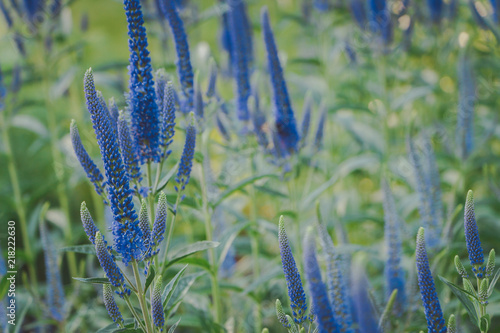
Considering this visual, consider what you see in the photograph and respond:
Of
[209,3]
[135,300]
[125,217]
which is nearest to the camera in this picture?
[125,217]

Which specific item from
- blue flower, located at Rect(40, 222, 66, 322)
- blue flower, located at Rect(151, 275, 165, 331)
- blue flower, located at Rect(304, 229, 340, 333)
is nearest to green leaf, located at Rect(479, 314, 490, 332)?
blue flower, located at Rect(304, 229, 340, 333)

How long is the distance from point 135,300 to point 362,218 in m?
1.42

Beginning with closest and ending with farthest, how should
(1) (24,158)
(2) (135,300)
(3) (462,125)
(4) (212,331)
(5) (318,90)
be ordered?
(4) (212,331) → (3) (462,125) → (2) (135,300) → (5) (318,90) → (1) (24,158)

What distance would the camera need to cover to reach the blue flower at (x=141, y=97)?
→ 1464mm

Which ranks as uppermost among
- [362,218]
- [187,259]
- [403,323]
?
[187,259]

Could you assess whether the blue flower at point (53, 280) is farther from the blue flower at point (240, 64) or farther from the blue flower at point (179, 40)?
the blue flower at point (240, 64)

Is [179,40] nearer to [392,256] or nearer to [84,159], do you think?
[84,159]

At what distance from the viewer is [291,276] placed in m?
1.25

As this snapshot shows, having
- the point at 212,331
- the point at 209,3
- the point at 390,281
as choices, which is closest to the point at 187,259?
the point at 212,331

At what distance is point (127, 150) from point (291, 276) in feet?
2.05

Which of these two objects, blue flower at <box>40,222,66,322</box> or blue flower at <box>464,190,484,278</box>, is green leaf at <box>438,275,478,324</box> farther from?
blue flower at <box>40,222,66,322</box>

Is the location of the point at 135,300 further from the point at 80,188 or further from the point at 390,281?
the point at 80,188

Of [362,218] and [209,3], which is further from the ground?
[209,3]

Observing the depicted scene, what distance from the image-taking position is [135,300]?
113 inches
